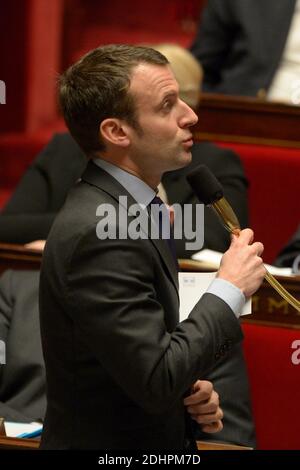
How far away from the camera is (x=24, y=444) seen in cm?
88

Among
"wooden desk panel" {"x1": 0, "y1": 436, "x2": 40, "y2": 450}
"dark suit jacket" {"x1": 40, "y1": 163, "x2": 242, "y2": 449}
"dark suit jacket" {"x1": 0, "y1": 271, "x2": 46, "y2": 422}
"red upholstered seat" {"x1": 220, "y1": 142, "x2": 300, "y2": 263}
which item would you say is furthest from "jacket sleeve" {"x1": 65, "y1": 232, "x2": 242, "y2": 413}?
"red upholstered seat" {"x1": 220, "y1": 142, "x2": 300, "y2": 263}

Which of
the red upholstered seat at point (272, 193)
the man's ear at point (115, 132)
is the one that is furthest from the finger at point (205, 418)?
A: the red upholstered seat at point (272, 193)

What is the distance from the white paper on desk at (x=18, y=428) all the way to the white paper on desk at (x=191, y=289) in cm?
24

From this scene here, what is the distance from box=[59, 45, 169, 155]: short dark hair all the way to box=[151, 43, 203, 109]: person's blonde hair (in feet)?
2.19

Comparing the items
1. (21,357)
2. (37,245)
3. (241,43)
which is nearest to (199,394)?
(21,357)

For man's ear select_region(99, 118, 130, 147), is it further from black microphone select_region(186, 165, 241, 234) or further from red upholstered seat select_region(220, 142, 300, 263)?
red upholstered seat select_region(220, 142, 300, 263)

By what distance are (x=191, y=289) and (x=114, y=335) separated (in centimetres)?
16

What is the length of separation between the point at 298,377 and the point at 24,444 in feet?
1.07

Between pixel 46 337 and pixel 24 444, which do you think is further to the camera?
pixel 24 444

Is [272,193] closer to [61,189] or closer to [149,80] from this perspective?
[61,189]

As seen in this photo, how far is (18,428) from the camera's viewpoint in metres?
0.97

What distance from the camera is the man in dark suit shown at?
0.66m
